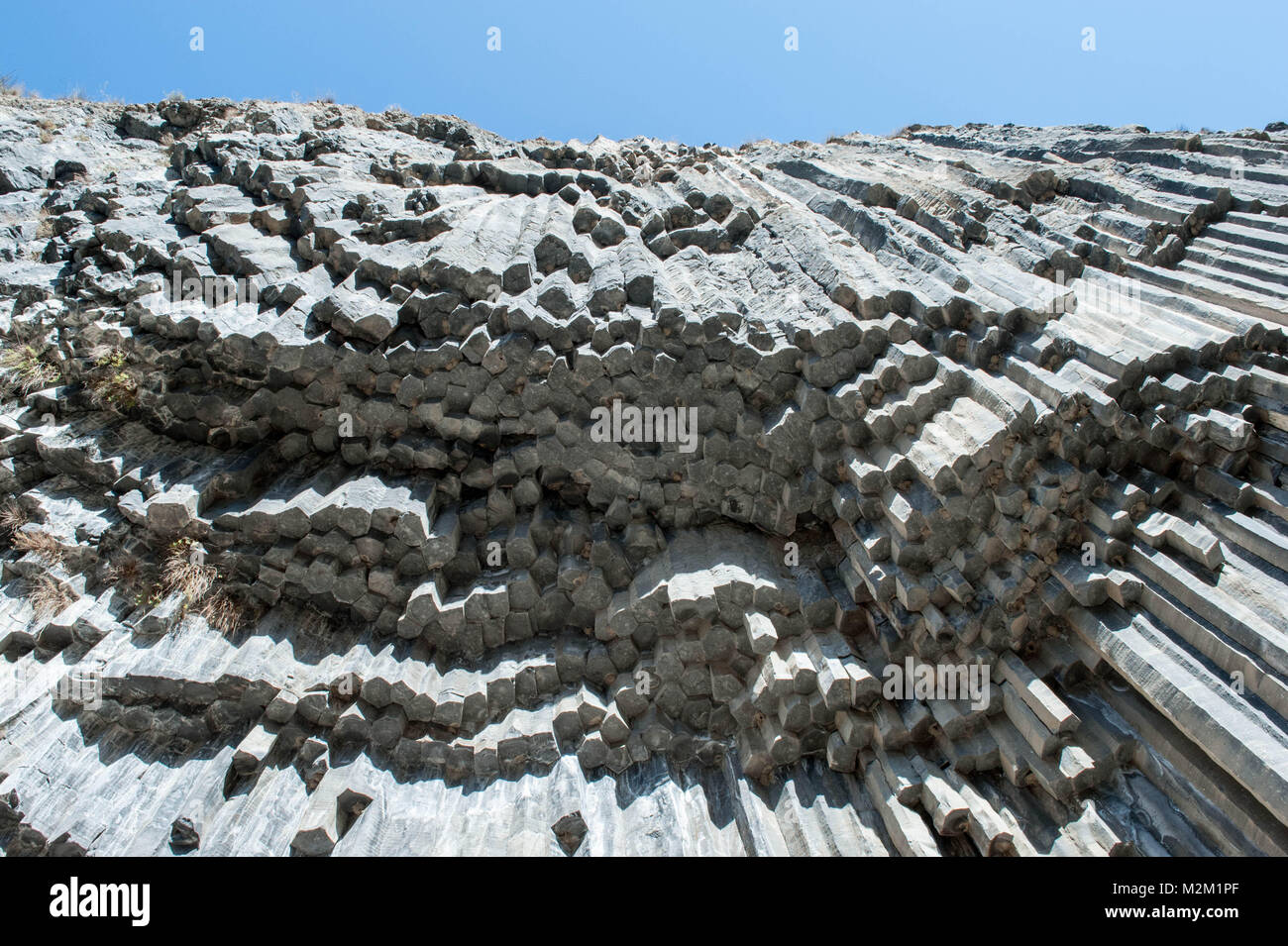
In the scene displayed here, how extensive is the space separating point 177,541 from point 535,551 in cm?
395

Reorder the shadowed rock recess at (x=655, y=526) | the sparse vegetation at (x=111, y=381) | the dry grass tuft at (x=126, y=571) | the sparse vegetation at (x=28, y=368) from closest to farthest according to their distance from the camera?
the shadowed rock recess at (x=655, y=526) < the dry grass tuft at (x=126, y=571) < the sparse vegetation at (x=111, y=381) < the sparse vegetation at (x=28, y=368)

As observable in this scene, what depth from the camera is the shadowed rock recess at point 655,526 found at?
6.88m

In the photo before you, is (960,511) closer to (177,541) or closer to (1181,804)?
(1181,804)

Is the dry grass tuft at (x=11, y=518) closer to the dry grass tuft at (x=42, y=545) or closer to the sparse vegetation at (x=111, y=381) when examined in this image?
the dry grass tuft at (x=42, y=545)

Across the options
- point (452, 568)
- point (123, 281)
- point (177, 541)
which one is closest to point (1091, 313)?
point (452, 568)

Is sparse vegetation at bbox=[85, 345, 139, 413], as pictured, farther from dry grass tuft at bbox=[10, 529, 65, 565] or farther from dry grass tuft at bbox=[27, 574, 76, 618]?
dry grass tuft at bbox=[27, 574, 76, 618]

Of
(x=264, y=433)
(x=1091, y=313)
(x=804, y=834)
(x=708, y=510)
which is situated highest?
(x=1091, y=313)

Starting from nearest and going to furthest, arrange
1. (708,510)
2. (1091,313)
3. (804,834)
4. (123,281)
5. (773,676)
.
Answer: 1. (804,834)
2. (773,676)
3. (1091,313)
4. (708,510)
5. (123,281)

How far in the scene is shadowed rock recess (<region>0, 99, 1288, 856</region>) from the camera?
6875 mm

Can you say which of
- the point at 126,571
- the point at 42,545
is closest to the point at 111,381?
the point at 42,545

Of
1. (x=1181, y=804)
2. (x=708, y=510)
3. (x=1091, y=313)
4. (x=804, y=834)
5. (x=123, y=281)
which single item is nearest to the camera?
(x=1181, y=804)

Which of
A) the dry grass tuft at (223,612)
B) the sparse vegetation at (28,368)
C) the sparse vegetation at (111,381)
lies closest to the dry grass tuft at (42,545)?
the sparse vegetation at (111,381)

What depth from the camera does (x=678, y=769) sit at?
25.8 feet

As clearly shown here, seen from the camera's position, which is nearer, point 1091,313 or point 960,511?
point 960,511
